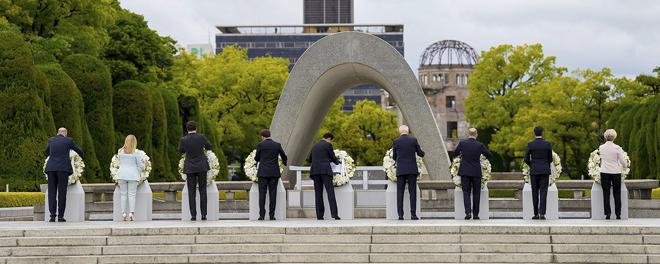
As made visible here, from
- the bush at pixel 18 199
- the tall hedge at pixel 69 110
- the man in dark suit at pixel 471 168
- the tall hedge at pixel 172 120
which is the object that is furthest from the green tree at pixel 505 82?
the man in dark suit at pixel 471 168

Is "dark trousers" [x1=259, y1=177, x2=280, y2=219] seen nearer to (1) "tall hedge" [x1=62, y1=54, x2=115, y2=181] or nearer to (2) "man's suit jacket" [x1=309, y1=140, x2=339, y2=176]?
(2) "man's suit jacket" [x1=309, y1=140, x2=339, y2=176]

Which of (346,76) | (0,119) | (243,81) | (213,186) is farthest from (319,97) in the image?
(243,81)

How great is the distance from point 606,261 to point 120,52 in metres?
36.5

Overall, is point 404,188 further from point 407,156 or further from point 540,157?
point 540,157

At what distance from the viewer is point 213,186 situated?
1973 cm

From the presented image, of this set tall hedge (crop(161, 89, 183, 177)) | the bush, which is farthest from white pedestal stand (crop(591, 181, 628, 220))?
tall hedge (crop(161, 89, 183, 177))

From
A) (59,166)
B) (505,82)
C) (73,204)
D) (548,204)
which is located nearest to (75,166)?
(73,204)

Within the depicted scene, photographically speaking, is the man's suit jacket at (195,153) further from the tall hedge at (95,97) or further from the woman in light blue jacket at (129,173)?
the tall hedge at (95,97)

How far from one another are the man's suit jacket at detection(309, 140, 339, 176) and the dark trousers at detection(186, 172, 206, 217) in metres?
1.99

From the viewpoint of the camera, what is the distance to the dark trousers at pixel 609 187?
19141mm

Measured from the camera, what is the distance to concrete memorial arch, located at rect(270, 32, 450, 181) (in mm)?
28781

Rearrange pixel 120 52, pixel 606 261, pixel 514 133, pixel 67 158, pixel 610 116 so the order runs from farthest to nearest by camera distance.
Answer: pixel 514 133 < pixel 610 116 < pixel 120 52 < pixel 67 158 < pixel 606 261

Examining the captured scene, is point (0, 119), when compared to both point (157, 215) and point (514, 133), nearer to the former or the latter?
point (157, 215)

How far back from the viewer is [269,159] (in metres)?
19.1
